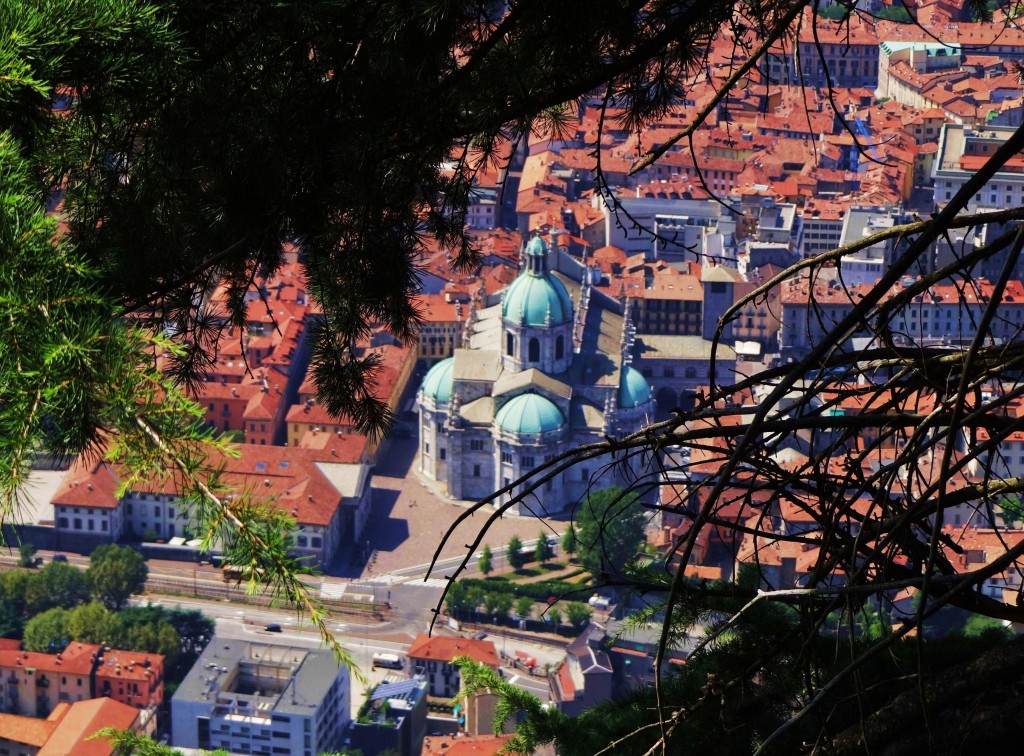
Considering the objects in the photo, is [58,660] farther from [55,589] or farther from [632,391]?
[632,391]

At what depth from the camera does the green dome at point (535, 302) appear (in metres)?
25.6

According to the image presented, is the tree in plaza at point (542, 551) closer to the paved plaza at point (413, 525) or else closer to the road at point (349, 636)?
the paved plaza at point (413, 525)

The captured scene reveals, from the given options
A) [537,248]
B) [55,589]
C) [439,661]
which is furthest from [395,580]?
[537,248]

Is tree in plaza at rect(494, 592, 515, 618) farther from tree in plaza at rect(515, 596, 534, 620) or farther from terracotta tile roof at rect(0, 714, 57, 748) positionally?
terracotta tile roof at rect(0, 714, 57, 748)

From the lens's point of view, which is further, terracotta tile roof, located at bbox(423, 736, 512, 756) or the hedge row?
the hedge row

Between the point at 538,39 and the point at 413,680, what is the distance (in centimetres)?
1746

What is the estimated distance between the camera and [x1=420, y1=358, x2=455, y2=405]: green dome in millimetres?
25594

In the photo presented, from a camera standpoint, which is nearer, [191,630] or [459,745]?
[459,745]

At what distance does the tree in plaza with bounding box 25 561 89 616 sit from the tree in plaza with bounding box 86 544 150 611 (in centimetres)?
20

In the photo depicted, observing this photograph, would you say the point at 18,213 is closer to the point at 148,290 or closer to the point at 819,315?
the point at 148,290

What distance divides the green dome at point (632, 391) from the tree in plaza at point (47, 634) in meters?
8.00

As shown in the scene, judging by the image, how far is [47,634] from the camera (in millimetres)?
22766

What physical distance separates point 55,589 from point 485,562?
553 centimetres

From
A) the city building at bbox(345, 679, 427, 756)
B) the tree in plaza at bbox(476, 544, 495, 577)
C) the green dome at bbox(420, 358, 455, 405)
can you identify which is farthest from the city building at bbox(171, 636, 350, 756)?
the green dome at bbox(420, 358, 455, 405)
